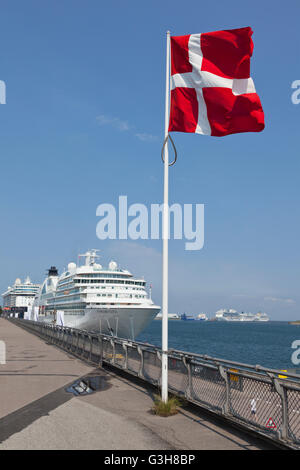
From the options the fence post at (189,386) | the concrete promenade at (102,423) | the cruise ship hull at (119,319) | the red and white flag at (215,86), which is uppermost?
the red and white flag at (215,86)

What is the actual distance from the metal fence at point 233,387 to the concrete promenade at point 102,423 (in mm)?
282

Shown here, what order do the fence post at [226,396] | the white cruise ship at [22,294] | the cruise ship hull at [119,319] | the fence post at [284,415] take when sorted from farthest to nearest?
the white cruise ship at [22,294] → the cruise ship hull at [119,319] → the fence post at [226,396] → the fence post at [284,415]

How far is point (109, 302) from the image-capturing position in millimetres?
55375

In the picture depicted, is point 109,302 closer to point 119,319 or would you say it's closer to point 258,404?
point 119,319

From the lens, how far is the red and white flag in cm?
965

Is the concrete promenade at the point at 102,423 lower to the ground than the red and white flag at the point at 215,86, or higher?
lower

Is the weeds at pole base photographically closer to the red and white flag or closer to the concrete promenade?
the concrete promenade

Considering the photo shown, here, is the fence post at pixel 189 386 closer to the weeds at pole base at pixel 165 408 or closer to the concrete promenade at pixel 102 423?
the concrete promenade at pixel 102 423

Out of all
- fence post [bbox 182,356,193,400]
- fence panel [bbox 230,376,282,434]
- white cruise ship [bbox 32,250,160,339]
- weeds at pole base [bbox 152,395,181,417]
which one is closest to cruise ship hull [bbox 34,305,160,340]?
white cruise ship [bbox 32,250,160,339]

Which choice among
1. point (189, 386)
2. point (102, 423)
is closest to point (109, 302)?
point (189, 386)

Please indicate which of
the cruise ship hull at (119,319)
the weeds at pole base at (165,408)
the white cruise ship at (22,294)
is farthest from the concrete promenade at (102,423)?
the white cruise ship at (22,294)

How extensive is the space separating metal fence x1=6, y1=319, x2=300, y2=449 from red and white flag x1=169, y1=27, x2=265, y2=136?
17.6 ft

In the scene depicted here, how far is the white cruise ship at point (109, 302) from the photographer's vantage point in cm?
5394

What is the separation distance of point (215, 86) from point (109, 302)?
157ft
